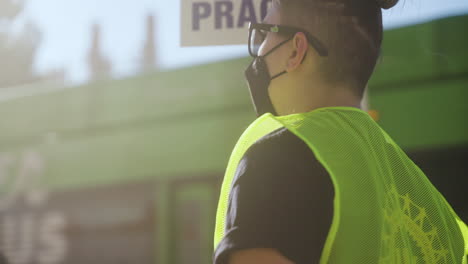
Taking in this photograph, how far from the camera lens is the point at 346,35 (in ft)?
4.30

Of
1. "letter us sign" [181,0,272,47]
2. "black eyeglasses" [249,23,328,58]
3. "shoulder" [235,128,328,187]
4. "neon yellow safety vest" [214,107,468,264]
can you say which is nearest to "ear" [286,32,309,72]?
"black eyeglasses" [249,23,328,58]

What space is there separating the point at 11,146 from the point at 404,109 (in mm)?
5055

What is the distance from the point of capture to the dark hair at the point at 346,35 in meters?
1.31

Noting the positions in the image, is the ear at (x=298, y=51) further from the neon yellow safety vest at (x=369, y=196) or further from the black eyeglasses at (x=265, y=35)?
the neon yellow safety vest at (x=369, y=196)

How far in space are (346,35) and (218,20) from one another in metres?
0.53

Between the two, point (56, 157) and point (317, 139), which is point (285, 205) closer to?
point (317, 139)

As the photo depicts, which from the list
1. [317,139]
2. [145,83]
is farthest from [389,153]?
[145,83]

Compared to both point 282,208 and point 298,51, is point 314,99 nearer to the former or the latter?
point 298,51

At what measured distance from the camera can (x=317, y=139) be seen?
3.73ft

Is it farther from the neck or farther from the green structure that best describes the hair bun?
the green structure

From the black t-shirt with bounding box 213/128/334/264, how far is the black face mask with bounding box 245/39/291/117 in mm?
322

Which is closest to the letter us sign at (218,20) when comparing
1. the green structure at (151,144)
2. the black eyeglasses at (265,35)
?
the black eyeglasses at (265,35)

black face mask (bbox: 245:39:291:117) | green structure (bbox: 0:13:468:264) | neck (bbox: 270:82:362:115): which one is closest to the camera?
neck (bbox: 270:82:362:115)

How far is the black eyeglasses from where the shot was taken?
Result: 1.31m
